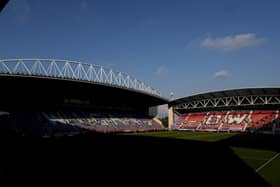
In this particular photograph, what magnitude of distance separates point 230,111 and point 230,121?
5.52 meters

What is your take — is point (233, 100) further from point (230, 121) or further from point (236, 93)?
point (230, 121)

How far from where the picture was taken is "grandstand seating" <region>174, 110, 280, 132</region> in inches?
2164

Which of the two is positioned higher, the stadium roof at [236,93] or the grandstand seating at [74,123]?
the stadium roof at [236,93]

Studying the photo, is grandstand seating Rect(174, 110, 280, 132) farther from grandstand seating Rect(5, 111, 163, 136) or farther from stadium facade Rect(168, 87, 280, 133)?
grandstand seating Rect(5, 111, 163, 136)

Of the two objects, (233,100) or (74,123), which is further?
(233,100)

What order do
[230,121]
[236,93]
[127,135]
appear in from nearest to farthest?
[127,135] < [236,93] < [230,121]

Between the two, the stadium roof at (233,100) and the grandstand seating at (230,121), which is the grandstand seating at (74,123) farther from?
the stadium roof at (233,100)

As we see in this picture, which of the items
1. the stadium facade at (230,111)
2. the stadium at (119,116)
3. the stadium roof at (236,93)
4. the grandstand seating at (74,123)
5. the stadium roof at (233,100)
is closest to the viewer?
the stadium at (119,116)

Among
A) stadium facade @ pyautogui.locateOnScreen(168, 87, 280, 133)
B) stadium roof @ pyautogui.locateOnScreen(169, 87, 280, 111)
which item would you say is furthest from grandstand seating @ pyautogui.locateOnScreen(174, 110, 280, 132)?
stadium roof @ pyautogui.locateOnScreen(169, 87, 280, 111)

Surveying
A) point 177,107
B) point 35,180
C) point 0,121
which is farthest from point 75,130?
point 35,180

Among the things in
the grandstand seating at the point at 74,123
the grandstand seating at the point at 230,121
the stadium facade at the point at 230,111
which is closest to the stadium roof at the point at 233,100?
the stadium facade at the point at 230,111

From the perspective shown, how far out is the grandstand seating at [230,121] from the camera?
54969mm

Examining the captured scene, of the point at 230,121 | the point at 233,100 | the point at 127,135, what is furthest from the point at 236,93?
the point at 127,135

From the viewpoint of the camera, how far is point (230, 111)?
66.1 meters
